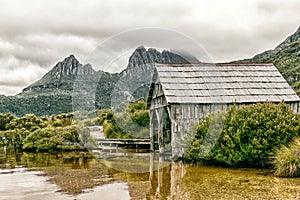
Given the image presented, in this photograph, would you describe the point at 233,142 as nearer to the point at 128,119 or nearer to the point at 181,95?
the point at 181,95

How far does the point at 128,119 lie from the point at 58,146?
5.58 m

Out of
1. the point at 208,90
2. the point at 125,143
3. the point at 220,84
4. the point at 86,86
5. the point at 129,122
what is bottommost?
the point at 125,143

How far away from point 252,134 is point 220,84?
4.33 metres

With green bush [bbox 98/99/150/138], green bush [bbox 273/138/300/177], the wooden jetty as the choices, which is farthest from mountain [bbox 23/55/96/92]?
green bush [bbox 273/138/300/177]

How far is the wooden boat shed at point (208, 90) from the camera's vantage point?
18.1m

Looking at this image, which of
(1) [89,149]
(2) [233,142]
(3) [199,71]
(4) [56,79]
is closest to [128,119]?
(1) [89,149]

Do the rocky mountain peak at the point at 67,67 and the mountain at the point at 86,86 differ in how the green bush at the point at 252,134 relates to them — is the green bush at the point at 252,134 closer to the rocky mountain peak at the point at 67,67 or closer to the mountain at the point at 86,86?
the mountain at the point at 86,86

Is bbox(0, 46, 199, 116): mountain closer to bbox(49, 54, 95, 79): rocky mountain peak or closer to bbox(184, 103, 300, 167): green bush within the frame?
bbox(49, 54, 95, 79): rocky mountain peak

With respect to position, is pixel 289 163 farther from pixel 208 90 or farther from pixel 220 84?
pixel 220 84

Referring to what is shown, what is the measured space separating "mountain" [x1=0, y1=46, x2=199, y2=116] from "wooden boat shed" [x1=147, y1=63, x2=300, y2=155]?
2629mm

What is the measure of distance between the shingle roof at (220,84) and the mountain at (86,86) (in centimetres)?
247

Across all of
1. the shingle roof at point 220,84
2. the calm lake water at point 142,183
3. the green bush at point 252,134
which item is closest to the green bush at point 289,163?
the calm lake water at point 142,183

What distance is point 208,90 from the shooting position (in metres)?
18.4

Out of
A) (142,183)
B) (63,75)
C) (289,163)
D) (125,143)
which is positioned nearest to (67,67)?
(63,75)
